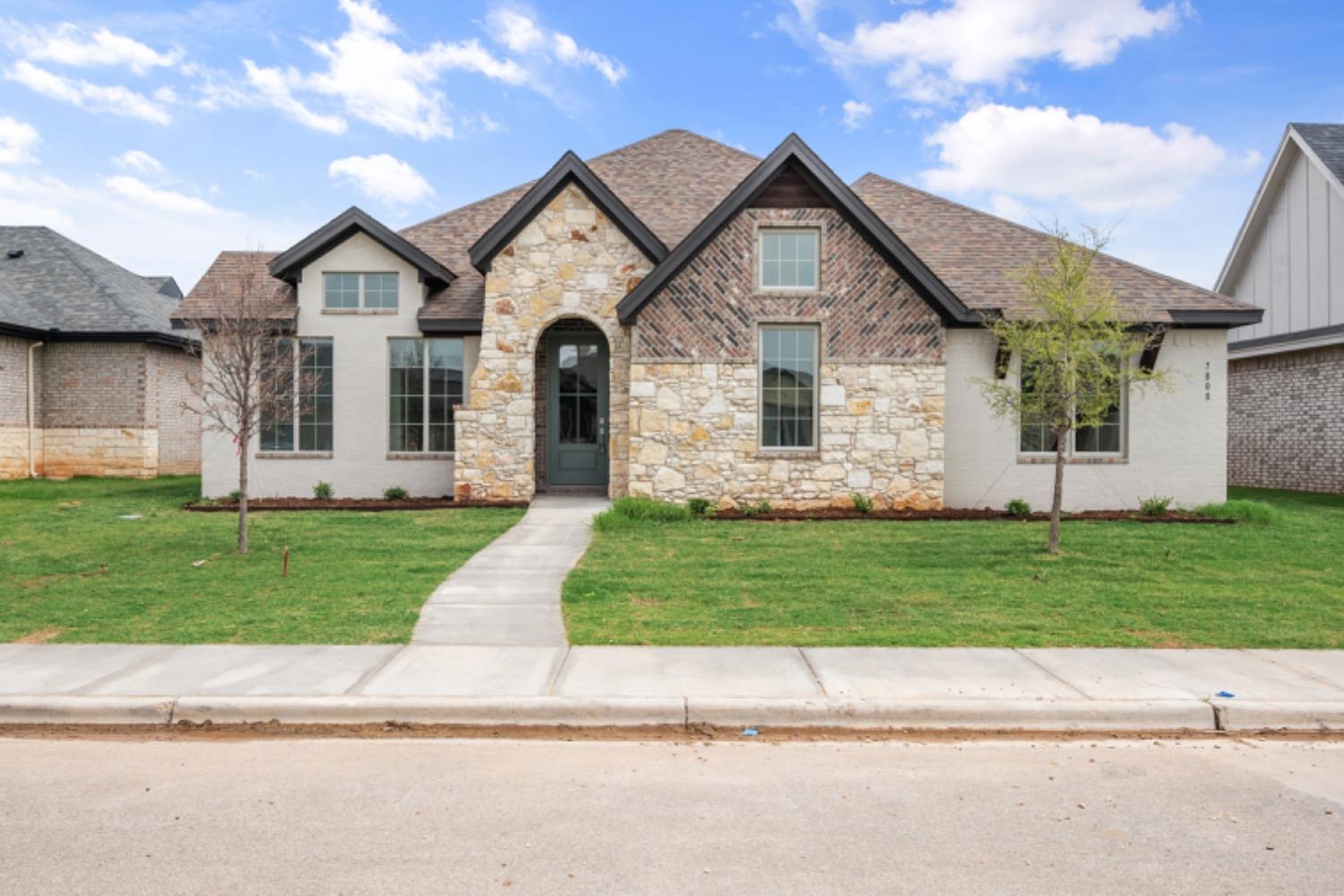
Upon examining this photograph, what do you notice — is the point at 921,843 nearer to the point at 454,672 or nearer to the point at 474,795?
the point at 474,795

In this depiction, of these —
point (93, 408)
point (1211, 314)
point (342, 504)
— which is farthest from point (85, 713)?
point (93, 408)

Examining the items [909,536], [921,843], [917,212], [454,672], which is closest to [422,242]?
[917,212]

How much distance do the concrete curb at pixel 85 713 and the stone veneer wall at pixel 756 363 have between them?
10113mm

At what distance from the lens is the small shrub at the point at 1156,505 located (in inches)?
616

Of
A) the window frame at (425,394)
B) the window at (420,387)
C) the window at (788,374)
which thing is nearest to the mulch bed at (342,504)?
the window frame at (425,394)

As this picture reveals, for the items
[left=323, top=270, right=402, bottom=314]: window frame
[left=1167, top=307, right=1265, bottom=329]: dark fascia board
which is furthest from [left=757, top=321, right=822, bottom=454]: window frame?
[left=323, top=270, right=402, bottom=314]: window frame

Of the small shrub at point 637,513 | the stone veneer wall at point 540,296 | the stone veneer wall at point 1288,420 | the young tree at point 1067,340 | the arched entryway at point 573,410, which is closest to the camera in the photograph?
the young tree at point 1067,340

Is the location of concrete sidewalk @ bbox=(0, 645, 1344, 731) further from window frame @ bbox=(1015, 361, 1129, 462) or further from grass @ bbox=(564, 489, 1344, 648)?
window frame @ bbox=(1015, 361, 1129, 462)

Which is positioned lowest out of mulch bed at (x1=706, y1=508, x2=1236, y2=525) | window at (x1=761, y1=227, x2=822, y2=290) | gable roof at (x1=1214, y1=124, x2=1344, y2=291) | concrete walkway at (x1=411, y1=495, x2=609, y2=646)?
concrete walkway at (x1=411, y1=495, x2=609, y2=646)

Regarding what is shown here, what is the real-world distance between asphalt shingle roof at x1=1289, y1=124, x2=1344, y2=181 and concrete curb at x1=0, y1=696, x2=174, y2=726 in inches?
1064

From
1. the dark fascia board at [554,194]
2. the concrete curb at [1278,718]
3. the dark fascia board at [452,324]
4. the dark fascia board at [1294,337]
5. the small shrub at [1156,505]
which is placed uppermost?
the dark fascia board at [554,194]

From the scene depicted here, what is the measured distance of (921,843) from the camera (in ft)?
13.3

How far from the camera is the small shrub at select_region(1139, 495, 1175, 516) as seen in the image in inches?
616

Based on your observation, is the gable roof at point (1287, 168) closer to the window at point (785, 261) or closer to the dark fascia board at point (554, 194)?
the window at point (785, 261)
